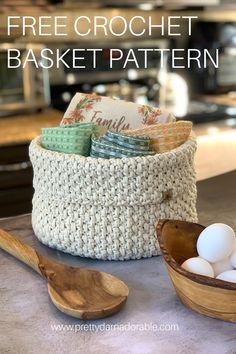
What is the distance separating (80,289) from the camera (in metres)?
0.87

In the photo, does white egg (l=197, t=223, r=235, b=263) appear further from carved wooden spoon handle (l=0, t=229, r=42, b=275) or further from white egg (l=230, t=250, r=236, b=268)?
carved wooden spoon handle (l=0, t=229, r=42, b=275)

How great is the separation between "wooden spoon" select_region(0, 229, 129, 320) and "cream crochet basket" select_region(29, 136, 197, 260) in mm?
76

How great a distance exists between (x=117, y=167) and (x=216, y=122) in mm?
2139

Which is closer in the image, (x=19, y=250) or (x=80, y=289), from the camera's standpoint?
(x=80, y=289)

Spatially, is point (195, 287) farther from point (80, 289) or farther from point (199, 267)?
point (80, 289)

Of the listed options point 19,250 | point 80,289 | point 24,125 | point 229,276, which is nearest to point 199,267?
point 229,276

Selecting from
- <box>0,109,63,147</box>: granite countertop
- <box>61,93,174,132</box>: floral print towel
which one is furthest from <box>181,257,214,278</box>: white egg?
<box>0,109,63,147</box>: granite countertop

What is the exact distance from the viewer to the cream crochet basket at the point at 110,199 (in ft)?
3.15

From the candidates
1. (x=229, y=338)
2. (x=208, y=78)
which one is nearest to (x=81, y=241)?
(x=229, y=338)

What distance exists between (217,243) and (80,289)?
0.21 metres

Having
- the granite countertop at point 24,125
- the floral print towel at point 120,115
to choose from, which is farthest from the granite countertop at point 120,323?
the granite countertop at point 24,125

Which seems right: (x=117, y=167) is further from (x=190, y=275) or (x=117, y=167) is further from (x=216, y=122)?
(x=216, y=122)

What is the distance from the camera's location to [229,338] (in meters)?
0.77

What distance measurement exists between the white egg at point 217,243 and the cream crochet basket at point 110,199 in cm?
16
